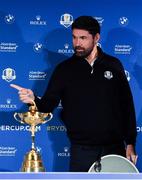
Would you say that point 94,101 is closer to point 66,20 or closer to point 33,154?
point 33,154

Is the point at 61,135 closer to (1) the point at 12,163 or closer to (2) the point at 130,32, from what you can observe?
(1) the point at 12,163

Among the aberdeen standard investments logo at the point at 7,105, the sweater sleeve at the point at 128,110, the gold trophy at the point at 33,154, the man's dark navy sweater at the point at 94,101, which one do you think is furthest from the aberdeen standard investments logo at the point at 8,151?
the sweater sleeve at the point at 128,110

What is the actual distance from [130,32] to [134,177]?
2.65m

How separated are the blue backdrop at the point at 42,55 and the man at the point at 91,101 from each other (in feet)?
1.61

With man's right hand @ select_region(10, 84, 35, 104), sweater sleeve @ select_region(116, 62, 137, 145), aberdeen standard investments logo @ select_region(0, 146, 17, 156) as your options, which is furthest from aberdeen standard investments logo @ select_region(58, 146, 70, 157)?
man's right hand @ select_region(10, 84, 35, 104)

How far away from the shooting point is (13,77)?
351 centimetres

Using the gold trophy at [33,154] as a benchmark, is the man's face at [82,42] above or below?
above

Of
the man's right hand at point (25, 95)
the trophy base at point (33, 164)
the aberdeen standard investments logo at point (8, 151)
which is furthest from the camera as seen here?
the aberdeen standard investments logo at point (8, 151)

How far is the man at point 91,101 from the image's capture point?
2.93 meters

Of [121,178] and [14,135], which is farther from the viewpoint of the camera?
[14,135]

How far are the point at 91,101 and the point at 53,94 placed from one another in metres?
0.25

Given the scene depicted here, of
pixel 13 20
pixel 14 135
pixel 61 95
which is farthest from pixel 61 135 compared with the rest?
pixel 13 20

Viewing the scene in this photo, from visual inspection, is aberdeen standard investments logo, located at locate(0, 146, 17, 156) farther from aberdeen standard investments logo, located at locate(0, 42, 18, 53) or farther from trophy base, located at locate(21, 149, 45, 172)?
aberdeen standard investments logo, located at locate(0, 42, 18, 53)

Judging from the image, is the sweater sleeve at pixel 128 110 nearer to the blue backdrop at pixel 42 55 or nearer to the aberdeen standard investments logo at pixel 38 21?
the blue backdrop at pixel 42 55
